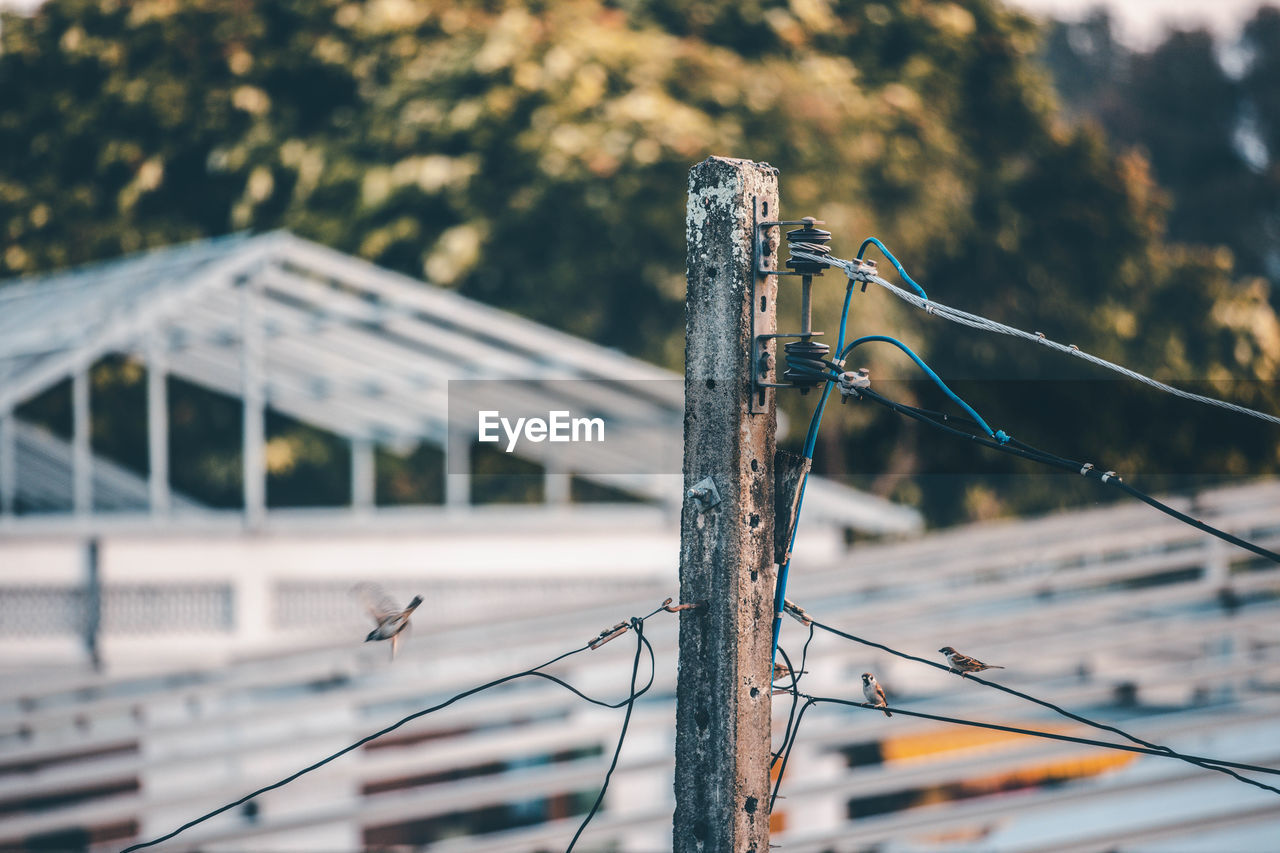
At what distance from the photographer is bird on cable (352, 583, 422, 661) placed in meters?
3.47

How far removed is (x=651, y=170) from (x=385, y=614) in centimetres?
1225

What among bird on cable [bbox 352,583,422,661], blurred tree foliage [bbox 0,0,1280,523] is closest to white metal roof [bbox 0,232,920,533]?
blurred tree foliage [bbox 0,0,1280,523]

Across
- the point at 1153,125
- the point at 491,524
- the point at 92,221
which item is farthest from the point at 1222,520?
the point at 1153,125

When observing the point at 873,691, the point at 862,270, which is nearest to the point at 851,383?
the point at 862,270

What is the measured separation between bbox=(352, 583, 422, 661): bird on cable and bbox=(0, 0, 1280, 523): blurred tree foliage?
11.7 meters

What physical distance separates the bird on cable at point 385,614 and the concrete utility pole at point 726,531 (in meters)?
0.77

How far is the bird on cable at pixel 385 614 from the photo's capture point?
11.4 feet

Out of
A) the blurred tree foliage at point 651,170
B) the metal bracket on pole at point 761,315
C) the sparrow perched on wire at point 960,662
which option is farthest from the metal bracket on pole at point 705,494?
the blurred tree foliage at point 651,170

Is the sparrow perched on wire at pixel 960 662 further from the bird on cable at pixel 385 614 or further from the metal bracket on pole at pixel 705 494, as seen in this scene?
the bird on cable at pixel 385 614

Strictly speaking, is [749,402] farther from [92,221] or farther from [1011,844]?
A: [92,221]

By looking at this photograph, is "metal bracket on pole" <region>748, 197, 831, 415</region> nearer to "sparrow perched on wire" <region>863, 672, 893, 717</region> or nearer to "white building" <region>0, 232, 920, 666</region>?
"sparrow perched on wire" <region>863, 672, 893, 717</region>

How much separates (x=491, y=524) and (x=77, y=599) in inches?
130

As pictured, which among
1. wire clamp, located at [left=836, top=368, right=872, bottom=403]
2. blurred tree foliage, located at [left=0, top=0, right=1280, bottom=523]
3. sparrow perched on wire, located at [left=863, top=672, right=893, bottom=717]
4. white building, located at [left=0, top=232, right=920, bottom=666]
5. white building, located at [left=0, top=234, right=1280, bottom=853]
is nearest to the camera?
wire clamp, located at [left=836, top=368, right=872, bottom=403]

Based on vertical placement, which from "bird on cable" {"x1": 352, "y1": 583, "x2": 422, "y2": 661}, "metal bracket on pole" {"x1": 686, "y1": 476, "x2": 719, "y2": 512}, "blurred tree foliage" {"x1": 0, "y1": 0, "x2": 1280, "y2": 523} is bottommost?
"bird on cable" {"x1": 352, "y1": 583, "x2": 422, "y2": 661}
